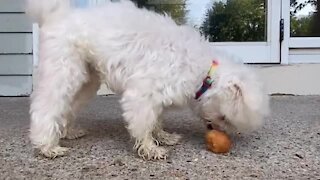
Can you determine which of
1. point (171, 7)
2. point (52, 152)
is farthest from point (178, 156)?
point (171, 7)

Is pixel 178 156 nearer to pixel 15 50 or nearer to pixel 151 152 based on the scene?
pixel 151 152

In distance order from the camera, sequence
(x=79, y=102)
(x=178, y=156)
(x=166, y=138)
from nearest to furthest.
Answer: (x=178, y=156), (x=166, y=138), (x=79, y=102)

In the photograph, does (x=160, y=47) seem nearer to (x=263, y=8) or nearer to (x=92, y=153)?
(x=92, y=153)

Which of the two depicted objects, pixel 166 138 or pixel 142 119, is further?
pixel 166 138

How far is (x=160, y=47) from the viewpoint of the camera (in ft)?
12.1

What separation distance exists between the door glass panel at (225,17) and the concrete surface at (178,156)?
1535 mm

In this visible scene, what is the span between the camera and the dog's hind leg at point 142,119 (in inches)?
141

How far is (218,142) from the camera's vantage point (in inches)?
147

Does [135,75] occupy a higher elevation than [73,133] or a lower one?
higher

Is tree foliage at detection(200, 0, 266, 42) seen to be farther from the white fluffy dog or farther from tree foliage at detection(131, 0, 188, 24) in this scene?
the white fluffy dog

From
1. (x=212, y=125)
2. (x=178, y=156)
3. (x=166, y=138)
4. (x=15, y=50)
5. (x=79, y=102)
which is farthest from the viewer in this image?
(x=15, y=50)

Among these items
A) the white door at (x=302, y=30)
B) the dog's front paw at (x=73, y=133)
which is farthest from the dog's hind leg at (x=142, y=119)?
the white door at (x=302, y=30)

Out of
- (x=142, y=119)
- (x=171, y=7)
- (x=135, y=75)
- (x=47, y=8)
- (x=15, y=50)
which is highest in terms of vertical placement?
(x=171, y=7)

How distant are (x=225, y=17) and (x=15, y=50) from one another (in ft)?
7.28
